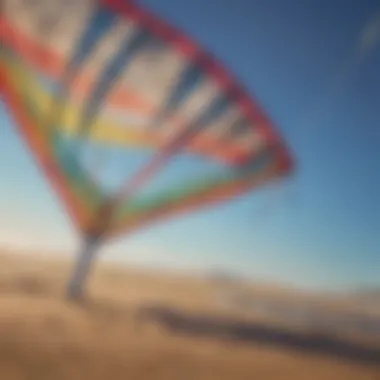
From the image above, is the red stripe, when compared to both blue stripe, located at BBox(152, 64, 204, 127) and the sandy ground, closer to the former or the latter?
blue stripe, located at BBox(152, 64, 204, 127)

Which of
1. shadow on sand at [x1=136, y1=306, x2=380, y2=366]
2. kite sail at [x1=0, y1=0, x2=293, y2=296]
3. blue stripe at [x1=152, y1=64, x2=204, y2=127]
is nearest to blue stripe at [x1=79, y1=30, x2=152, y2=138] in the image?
kite sail at [x1=0, y1=0, x2=293, y2=296]

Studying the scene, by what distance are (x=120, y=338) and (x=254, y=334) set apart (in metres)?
0.47

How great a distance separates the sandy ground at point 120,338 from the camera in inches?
91.9

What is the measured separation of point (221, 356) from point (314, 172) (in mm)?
710

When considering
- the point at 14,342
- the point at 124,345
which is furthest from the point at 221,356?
the point at 14,342

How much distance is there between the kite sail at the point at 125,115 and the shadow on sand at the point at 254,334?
1.05ft

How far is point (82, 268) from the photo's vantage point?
2.47 metres

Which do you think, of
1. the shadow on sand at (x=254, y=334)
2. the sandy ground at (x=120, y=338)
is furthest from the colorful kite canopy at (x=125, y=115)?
the shadow on sand at (x=254, y=334)

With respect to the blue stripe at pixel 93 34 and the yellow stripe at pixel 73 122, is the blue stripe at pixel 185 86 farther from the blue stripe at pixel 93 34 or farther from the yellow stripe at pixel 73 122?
the blue stripe at pixel 93 34

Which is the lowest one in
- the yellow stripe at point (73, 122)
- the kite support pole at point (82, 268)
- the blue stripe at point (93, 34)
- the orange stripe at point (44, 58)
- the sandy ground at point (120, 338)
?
the sandy ground at point (120, 338)

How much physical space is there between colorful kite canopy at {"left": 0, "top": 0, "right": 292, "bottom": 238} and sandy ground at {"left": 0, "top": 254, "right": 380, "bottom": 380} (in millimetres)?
208

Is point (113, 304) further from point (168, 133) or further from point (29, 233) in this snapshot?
point (168, 133)

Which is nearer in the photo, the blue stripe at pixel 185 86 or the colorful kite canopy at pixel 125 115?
the colorful kite canopy at pixel 125 115

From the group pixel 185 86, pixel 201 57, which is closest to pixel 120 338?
pixel 185 86
